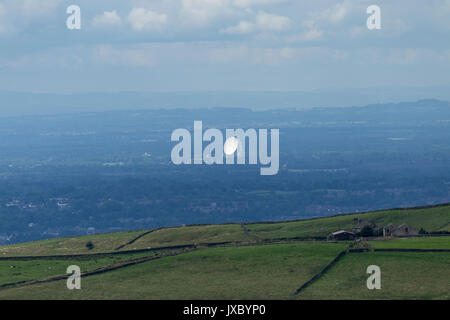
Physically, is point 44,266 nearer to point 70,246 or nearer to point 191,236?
point 70,246

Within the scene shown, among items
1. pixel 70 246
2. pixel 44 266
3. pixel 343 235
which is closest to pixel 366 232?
pixel 343 235

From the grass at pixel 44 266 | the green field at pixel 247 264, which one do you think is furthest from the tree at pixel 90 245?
the grass at pixel 44 266

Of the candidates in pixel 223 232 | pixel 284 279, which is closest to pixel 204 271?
pixel 284 279

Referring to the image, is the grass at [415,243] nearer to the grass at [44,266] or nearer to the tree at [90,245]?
the grass at [44,266]

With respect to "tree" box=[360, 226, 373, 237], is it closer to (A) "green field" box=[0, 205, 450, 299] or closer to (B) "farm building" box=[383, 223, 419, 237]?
(B) "farm building" box=[383, 223, 419, 237]

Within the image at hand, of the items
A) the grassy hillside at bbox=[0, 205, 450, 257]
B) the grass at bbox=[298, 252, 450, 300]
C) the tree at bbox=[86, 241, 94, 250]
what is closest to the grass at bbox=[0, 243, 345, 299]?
the grass at bbox=[298, 252, 450, 300]
